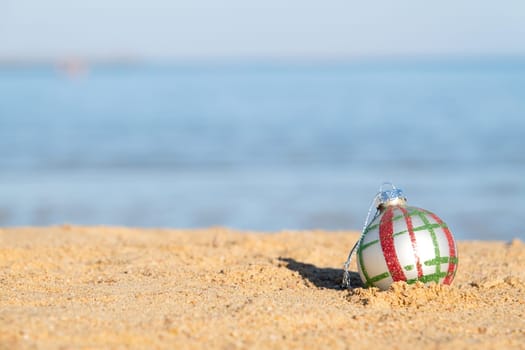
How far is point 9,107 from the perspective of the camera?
40.9m

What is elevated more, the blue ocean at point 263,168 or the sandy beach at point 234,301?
the blue ocean at point 263,168

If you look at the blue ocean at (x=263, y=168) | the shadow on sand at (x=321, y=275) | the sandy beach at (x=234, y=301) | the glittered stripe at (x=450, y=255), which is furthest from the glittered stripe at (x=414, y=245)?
the blue ocean at (x=263, y=168)

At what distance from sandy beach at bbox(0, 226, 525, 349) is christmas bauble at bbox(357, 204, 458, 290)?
4.2 inches

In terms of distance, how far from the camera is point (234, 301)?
543cm

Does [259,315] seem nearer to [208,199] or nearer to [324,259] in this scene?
[324,259]

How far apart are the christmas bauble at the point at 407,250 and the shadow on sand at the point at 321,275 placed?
740mm

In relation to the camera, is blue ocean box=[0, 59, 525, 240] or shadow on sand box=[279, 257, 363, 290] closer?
shadow on sand box=[279, 257, 363, 290]

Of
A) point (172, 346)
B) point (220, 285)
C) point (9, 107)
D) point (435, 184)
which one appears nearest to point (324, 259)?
point (220, 285)

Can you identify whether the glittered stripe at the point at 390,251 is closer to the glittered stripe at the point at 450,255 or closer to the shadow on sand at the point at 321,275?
the glittered stripe at the point at 450,255

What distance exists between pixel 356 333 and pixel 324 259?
9.19 ft

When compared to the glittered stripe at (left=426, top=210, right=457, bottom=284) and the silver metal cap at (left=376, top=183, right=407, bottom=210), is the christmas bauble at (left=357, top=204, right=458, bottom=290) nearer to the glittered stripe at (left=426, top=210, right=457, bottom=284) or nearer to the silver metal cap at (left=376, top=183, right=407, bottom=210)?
the glittered stripe at (left=426, top=210, right=457, bottom=284)

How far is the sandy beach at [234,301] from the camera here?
15.0 ft

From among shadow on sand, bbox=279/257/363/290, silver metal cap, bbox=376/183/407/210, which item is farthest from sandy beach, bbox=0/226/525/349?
silver metal cap, bbox=376/183/407/210

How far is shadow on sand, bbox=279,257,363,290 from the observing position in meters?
6.39
